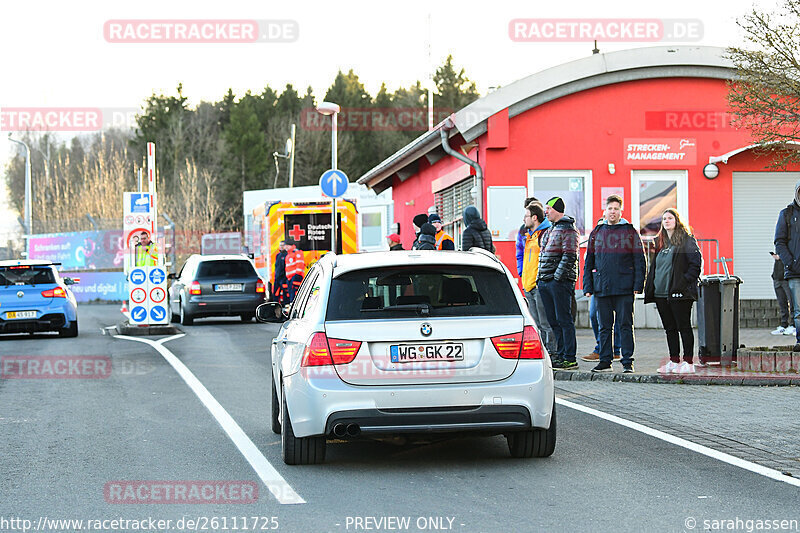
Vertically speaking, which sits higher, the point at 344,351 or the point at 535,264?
the point at 535,264

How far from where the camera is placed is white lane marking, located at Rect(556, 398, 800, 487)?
6.96 m

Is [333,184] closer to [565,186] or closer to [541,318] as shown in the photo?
[565,186]

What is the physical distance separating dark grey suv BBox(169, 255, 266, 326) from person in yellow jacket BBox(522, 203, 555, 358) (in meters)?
12.3

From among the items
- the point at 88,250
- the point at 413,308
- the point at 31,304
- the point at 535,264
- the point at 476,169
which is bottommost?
the point at 31,304

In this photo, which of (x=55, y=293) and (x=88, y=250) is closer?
(x=55, y=293)

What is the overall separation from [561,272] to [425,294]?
19.4 ft

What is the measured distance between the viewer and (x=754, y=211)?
24344 mm

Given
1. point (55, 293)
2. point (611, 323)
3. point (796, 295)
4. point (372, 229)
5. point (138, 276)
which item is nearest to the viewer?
point (611, 323)

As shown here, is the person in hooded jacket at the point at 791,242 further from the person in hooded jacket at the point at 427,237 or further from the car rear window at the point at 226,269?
the car rear window at the point at 226,269

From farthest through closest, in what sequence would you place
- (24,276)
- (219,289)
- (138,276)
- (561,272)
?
(219,289)
(138,276)
(24,276)
(561,272)

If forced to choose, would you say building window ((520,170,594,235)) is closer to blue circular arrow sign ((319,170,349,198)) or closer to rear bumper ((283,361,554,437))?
blue circular arrow sign ((319,170,349,198))

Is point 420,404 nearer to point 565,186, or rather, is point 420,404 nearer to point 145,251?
point 145,251

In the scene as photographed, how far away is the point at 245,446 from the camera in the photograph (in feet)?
27.6

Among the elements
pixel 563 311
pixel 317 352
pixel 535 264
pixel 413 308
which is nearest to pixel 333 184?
pixel 535 264
